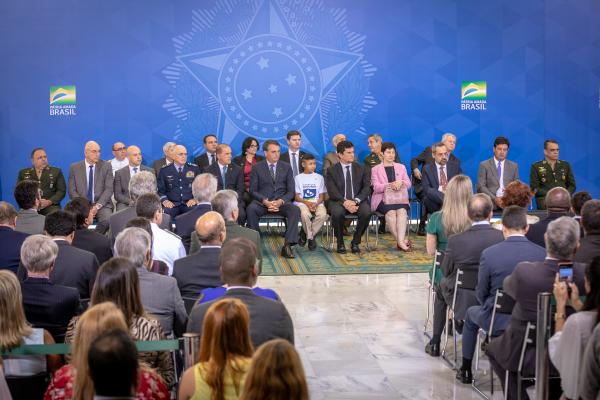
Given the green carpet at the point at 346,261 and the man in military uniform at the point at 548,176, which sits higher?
the man in military uniform at the point at 548,176

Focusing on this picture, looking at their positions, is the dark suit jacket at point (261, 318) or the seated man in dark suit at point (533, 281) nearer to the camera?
the dark suit jacket at point (261, 318)

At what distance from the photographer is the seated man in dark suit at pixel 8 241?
5.80 meters

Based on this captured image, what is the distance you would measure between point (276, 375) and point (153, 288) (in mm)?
2161

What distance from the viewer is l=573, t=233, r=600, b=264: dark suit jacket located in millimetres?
5441

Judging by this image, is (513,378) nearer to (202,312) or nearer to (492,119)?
(202,312)

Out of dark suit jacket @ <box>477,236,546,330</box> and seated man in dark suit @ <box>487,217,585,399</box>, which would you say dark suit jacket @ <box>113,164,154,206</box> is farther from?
seated man in dark suit @ <box>487,217,585,399</box>

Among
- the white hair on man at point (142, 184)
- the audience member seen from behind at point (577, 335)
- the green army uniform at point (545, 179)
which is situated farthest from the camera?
the green army uniform at point (545, 179)

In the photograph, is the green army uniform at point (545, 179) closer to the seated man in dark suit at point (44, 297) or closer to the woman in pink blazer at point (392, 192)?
the woman in pink blazer at point (392, 192)

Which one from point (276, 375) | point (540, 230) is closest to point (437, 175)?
point (540, 230)

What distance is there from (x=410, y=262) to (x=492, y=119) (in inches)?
151

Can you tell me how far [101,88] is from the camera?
1202 cm

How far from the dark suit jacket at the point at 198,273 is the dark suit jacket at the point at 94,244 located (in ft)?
3.35

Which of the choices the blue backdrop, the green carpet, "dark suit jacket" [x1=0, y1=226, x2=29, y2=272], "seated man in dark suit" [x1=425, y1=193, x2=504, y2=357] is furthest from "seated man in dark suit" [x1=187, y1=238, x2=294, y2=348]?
Answer: the blue backdrop

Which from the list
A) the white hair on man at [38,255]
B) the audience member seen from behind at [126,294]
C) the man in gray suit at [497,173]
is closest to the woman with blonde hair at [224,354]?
the audience member seen from behind at [126,294]
